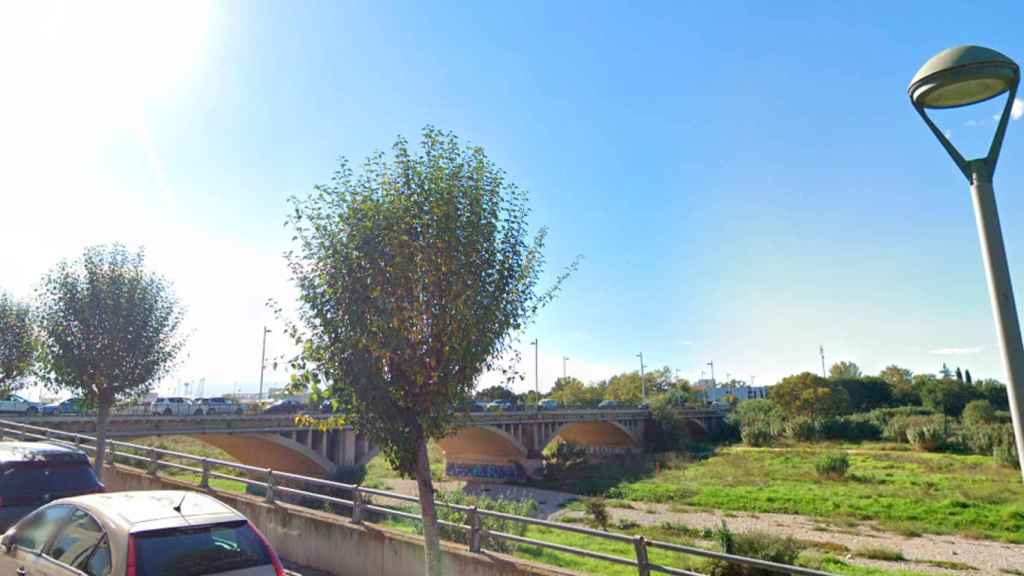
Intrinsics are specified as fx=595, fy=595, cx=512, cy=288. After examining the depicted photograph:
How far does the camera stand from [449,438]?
2314 centimetres

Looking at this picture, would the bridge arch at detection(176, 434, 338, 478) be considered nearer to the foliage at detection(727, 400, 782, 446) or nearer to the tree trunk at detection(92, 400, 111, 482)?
the tree trunk at detection(92, 400, 111, 482)

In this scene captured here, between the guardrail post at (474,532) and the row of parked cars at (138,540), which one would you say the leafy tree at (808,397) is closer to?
the guardrail post at (474,532)

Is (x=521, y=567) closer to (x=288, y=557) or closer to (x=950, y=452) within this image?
(x=288, y=557)

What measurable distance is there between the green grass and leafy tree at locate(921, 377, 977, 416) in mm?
23682

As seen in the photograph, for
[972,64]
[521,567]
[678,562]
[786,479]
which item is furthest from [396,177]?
[786,479]

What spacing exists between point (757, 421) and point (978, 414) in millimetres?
22379

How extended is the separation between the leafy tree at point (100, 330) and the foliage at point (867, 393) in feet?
293

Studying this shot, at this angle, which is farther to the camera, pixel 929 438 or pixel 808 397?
pixel 808 397

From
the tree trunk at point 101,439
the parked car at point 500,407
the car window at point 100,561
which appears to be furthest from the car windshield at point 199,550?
the parked car at point 500,407

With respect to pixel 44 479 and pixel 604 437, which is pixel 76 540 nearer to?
pixel 44 479

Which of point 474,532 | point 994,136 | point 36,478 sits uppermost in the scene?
point 994,136

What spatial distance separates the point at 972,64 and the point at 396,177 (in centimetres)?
550

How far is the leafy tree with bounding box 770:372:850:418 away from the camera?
2913 inches

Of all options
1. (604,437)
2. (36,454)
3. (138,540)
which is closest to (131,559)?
(138,540)
